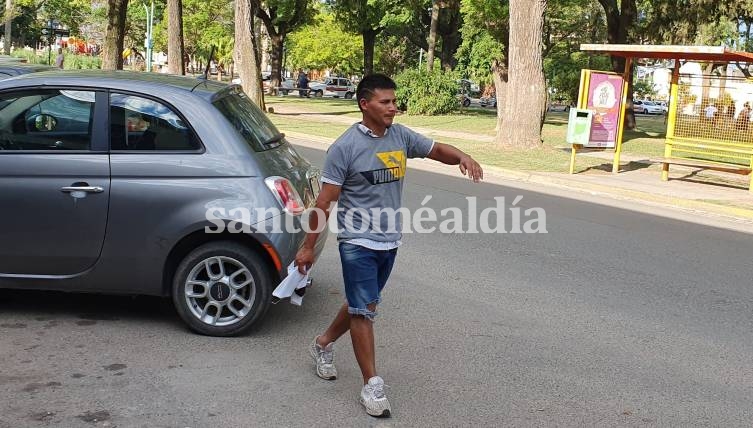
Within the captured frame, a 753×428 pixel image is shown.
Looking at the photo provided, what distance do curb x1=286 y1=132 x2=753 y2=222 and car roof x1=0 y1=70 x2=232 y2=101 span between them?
29.5 feet

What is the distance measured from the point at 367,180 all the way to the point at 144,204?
1781 millimetres

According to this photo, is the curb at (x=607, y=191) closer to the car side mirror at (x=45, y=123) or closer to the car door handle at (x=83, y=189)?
the car door handle at (x=83, y=189)

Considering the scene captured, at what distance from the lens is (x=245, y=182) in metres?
5.30

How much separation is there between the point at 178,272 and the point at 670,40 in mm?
29286

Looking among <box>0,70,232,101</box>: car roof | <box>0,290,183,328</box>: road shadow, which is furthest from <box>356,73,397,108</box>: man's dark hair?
<box>0,290,183,328</box>: road shadow

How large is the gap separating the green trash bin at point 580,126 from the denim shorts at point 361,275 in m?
12.1

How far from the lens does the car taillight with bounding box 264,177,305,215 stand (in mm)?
5355

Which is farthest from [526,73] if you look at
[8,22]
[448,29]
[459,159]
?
[8,22]

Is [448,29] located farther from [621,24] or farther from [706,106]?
[706,106]

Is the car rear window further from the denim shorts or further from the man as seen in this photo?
the denim shorts

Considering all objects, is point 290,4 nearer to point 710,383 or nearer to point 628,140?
point 628,140

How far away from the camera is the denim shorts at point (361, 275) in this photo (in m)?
4.24

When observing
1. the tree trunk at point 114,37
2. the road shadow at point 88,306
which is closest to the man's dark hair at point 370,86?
the road shadow at point 88,306

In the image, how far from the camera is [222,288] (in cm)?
532
